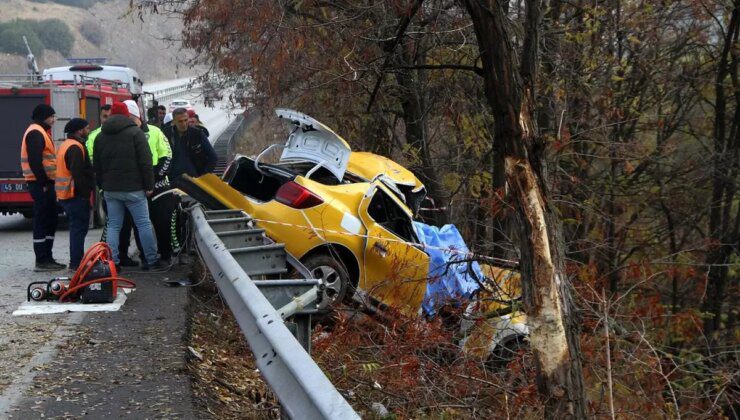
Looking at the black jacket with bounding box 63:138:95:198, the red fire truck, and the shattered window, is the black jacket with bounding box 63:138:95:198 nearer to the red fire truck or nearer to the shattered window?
the shattered window

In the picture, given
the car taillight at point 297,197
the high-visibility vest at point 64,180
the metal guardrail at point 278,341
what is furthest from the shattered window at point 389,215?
the high-visibility vest at point 64,180

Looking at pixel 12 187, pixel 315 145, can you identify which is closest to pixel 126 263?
pixel 315 145

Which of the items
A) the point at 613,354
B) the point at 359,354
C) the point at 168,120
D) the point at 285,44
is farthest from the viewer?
the point at 168,120

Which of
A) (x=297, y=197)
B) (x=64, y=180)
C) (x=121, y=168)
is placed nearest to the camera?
(x=297, y=197)

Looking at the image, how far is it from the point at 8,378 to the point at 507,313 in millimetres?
3694

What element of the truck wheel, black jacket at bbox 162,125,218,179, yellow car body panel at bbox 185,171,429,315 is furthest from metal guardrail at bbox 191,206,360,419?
the truck wheel

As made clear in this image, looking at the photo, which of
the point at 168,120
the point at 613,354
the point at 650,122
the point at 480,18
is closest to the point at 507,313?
the point at 613,354

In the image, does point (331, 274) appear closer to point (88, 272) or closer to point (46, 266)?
point (88, 272)

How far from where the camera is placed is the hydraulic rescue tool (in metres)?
7.65

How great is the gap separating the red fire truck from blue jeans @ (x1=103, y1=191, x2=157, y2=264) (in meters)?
6.42

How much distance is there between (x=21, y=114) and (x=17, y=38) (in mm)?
59221

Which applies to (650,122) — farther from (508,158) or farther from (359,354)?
(508,158)

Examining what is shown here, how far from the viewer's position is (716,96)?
57.1 ft

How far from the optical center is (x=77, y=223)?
390 inches
